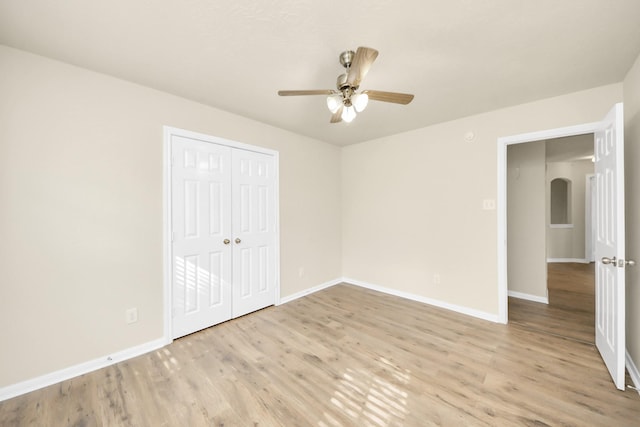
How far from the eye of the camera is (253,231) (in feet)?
10.6

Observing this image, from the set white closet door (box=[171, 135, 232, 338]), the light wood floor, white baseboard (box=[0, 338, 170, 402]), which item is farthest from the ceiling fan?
white baseboard (box=[0, 338, 170, 402])

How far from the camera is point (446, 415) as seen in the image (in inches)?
62.2

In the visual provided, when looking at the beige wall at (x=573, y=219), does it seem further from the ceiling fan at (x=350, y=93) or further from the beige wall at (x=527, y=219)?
the ceiling fan at (x=350, y=93)

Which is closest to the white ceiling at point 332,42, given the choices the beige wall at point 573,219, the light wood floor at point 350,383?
the light wood floor at point 350,383

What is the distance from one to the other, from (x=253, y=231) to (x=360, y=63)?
2.34 metres

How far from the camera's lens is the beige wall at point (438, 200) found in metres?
2.74

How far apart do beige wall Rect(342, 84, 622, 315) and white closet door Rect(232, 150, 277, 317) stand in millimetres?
1584

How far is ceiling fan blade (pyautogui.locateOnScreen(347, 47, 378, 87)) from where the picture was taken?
1.41 meters

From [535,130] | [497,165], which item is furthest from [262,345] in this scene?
[535,130]

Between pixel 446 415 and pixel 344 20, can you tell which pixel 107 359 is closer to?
pixel 446 415

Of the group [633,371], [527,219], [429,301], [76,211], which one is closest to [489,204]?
[527,219]

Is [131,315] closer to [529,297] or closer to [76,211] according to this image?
[76,211]

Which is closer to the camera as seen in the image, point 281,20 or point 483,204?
point 281,20

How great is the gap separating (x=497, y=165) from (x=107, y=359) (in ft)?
14.3
